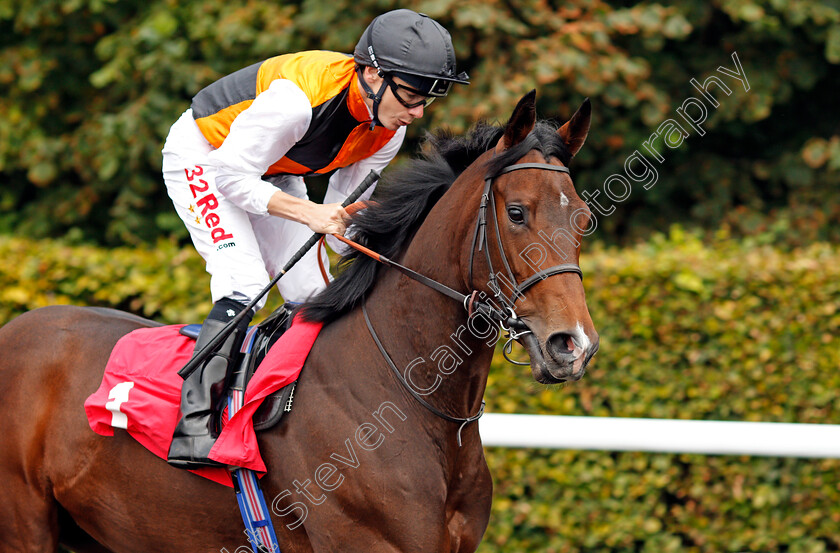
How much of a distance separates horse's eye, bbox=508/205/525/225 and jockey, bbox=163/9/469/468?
65 centimetres

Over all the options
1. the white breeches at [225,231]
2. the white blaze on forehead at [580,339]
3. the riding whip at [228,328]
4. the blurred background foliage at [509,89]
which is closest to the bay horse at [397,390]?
the white blaze on forehead at [580,339]

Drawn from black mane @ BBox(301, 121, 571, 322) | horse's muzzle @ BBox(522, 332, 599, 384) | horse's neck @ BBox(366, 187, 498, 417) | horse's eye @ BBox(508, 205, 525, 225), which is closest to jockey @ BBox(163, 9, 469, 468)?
black mane @ BBox(301, 121, 571, 322)

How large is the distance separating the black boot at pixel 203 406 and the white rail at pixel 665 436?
166cm

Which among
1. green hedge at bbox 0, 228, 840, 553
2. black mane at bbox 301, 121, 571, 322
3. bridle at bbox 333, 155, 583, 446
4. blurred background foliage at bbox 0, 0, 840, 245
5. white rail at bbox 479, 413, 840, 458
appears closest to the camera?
bridle at bbox 333, 155, 583, 446

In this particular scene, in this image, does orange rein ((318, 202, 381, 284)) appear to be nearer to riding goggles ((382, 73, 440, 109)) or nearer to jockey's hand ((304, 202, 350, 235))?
jockey's hand ((304, 202, 350, 235))

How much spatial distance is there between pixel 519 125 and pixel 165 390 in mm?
1562

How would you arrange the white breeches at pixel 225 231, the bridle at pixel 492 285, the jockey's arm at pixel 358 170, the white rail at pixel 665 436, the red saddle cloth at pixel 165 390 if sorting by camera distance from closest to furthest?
the bridle at pixel 492 285
the red saddle cloth at pixel 165 390
the white breeches at pixel 225 231
the jockey's arm at pixel 358 170
the white rail at pixel 665 436

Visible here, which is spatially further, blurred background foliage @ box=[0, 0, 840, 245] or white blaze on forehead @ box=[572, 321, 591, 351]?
blurred background foliage @ box=[0, 0, 840, 245]

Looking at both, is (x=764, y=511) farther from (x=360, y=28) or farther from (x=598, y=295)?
(x=360, y=28)

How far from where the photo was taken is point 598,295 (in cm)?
475

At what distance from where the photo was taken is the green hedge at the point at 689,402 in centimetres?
466

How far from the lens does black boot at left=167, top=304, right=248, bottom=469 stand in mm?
2818

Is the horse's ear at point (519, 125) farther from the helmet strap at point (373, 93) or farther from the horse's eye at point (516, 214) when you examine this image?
the helmet strap at point (373, 93)

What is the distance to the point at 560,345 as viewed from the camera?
2.35 metres
